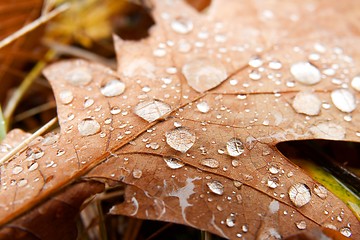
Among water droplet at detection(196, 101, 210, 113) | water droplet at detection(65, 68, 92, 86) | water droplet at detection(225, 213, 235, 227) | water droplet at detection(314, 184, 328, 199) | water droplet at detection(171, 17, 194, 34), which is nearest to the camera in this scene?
water droplet at detection(225, 213, 235, 227)

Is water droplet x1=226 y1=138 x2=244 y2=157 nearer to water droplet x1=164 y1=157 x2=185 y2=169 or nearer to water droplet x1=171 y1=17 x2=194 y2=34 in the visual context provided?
water droplet x1=164 y1=157 x2=185 y2=169

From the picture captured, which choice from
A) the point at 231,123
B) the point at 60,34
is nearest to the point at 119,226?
the point at 231,123

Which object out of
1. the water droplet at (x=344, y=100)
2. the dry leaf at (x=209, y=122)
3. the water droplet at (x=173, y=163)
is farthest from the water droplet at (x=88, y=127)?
the water droplet at (x=344, y=100)


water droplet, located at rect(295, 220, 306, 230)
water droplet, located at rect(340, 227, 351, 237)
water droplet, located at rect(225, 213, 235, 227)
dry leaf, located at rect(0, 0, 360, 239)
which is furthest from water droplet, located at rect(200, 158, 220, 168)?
water droplet, located at rect(340, 227, 351, 237)

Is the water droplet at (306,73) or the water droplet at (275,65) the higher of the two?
the water droplet at (275,65)

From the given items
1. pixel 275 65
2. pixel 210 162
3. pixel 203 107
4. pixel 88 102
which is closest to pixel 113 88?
pixel 88 102

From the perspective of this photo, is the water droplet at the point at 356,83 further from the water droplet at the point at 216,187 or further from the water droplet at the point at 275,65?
the water droplet at the point at 216,187

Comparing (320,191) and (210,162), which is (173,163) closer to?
(210,162)
